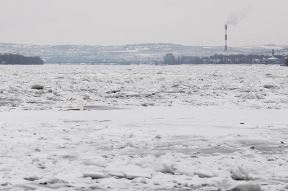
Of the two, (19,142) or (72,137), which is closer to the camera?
(19,142)

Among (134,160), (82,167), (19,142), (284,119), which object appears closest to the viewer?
(82,167)

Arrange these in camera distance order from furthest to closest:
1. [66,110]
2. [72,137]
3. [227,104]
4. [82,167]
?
[227,104], [66,110], [72,137], [82,167]

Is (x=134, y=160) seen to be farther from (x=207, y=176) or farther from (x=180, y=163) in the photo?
(x=207, y=176)

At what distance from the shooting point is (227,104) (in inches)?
1026

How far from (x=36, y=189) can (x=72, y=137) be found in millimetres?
5734

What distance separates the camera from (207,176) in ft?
30.0

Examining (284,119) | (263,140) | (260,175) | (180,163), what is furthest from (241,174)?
(284,119)

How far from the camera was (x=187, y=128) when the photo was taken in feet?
51.9

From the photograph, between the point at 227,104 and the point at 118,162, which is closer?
the point at 118,162

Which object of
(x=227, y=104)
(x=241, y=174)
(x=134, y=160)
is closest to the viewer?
(x=241, y=174)

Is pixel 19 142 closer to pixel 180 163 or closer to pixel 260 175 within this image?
pixel 180 163

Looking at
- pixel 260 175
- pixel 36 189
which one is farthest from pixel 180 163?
pixel 36 189

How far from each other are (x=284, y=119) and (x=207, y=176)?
1010 cm

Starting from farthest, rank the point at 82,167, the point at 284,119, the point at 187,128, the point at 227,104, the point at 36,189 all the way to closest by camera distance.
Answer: the point at 227,104 < the point at 284,119 < the point at 187,128 < the point at 82,167 < the point at 36,189
